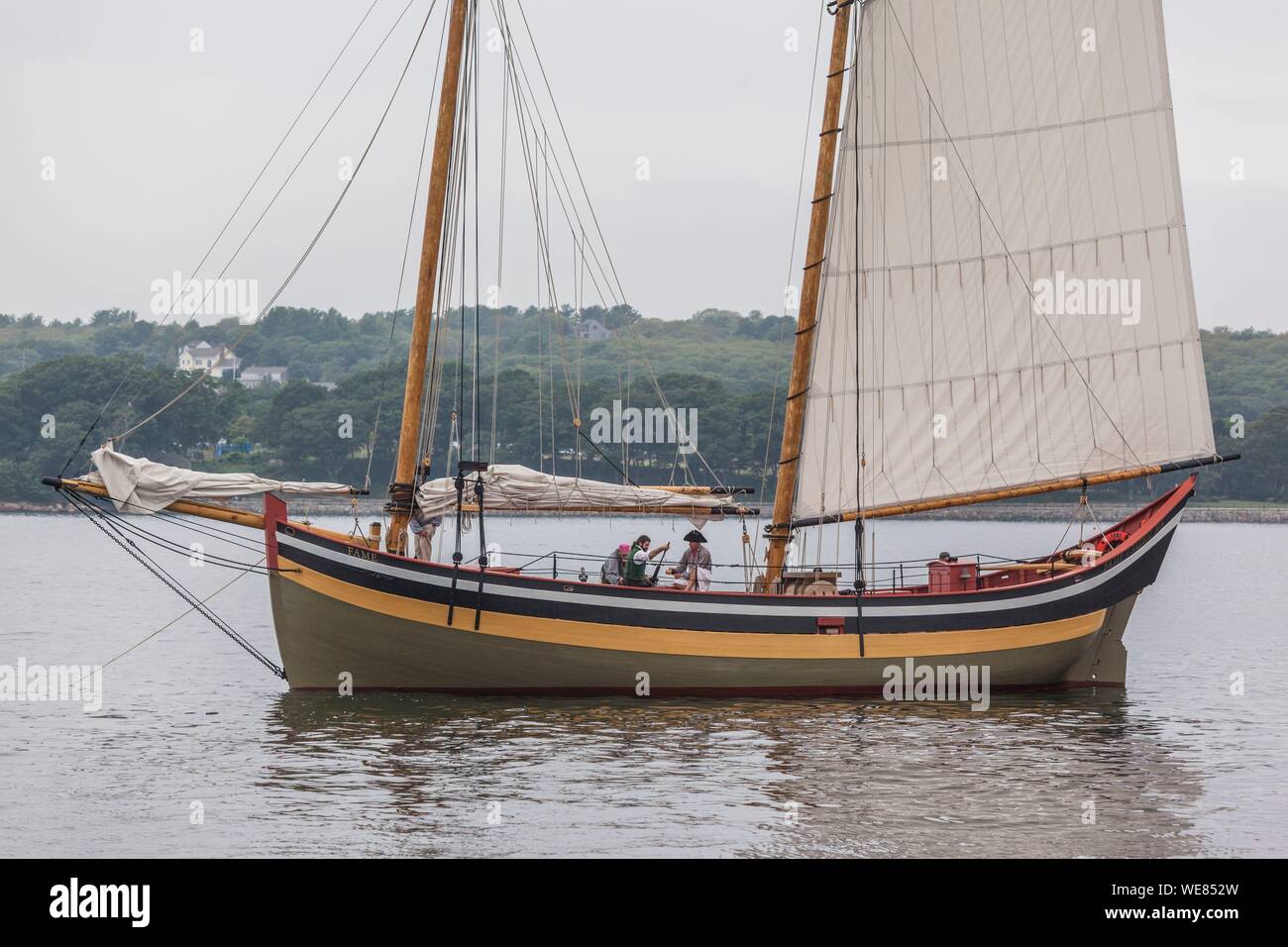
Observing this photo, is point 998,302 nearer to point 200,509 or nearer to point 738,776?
point 738,776

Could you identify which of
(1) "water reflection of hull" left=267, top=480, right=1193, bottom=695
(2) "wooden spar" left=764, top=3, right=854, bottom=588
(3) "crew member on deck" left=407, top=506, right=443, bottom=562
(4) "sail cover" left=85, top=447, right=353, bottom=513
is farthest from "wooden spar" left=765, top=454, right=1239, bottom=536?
(4) "sail cover" left=85, top=447, right=353, bottom=513

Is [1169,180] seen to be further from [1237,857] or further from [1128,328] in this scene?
[1237,857]

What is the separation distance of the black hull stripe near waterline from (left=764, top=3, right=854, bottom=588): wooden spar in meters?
2.74

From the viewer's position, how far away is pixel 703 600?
105 feet

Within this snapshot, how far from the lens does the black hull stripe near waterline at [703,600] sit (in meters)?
30.9

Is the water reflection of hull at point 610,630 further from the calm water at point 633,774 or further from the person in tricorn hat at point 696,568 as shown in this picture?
the person in tricorn hat at point 696,568

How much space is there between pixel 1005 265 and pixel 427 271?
1208 cm

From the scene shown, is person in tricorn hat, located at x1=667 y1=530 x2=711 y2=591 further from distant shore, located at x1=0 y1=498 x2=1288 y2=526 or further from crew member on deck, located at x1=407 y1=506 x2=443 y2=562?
distant shore, located at x1=0 y1=498 x2=1288 y2=526

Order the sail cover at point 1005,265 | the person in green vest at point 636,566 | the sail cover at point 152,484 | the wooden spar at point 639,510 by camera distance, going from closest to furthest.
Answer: the sail cover at point 152,484 → the person in green vest at point 636,566 → the wooden spar at point 639,510 → the sail cover at point 1005,265

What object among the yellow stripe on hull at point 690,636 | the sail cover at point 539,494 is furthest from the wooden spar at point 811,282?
the yellow stripe on hull at point 690,636

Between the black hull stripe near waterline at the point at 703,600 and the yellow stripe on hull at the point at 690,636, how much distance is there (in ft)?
0.46

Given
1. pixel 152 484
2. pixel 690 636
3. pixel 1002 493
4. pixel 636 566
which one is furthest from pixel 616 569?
pixel 152 484

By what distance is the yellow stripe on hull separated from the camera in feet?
102
